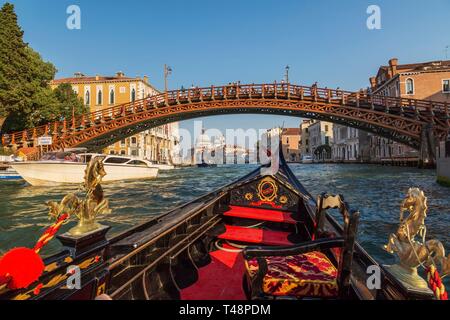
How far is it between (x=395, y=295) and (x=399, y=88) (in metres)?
33.1

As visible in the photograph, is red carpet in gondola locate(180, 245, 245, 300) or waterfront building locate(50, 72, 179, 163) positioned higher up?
waterfront building locate(50, 72, 179, 163)

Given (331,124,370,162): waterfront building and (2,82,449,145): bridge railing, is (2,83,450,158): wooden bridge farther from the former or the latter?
(331,124,370,162): waterfront building

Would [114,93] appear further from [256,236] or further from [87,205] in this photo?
A: [87,205]

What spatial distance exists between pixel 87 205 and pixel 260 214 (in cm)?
212

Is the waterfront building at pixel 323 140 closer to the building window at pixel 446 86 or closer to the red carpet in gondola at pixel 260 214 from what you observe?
the building window at pixel 446 86

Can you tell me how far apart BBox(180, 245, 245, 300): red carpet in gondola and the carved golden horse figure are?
113 centimetres

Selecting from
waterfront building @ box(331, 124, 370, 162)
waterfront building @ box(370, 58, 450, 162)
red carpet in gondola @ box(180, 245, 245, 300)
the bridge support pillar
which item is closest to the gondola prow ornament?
red carpet in gondola @ box(180, 245, 245, 300)

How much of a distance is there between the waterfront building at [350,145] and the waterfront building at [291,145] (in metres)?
17.2

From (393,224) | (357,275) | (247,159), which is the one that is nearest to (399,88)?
(393,224)

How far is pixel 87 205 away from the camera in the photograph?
171 centimetres

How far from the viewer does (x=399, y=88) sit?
28156mm

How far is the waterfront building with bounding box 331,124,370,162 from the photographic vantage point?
37656 millimetres

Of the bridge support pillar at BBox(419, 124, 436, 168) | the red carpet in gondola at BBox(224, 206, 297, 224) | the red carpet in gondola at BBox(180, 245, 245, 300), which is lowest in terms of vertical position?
the red carpet in gondola at BBox(180, 245, 245, 300)

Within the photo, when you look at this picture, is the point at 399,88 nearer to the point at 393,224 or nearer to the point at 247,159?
the point at 393,224
